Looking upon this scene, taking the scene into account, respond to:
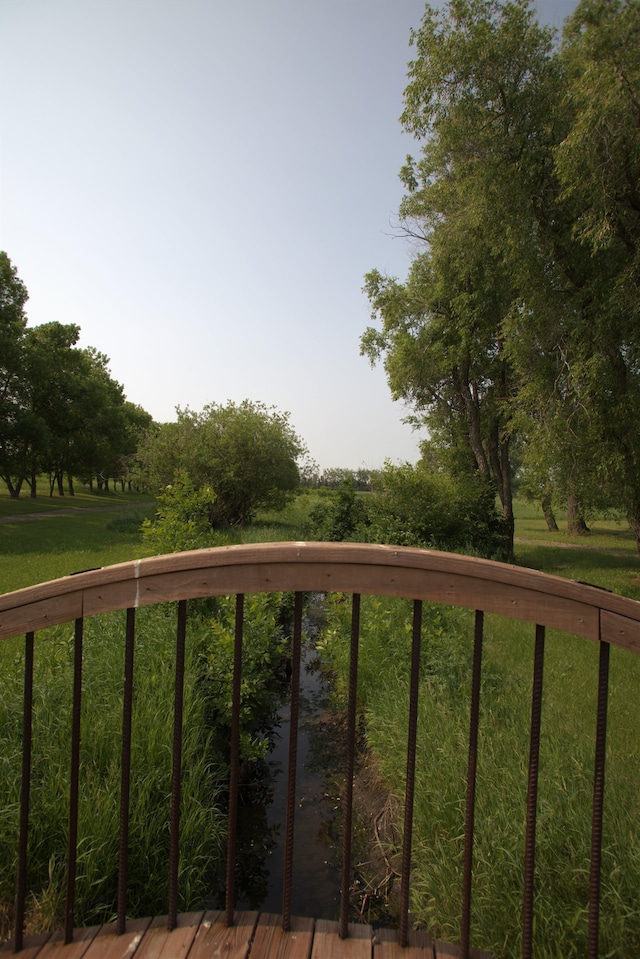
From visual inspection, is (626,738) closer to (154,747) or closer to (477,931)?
(477,931)

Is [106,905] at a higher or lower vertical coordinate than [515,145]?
lower

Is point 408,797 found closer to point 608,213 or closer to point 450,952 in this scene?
point 450,952

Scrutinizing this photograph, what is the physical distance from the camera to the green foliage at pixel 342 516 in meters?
15.2

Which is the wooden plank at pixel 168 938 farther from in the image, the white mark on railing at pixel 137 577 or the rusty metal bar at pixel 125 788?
the white mark on railing at pixel 137 577

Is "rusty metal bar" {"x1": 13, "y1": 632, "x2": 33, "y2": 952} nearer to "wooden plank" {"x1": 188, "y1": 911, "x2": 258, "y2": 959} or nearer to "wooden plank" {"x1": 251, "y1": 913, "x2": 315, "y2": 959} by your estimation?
"wooden plank" {"x1": 188, "y1": 911, "x2": 258, "y2": 959}

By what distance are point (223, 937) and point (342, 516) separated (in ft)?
46.0

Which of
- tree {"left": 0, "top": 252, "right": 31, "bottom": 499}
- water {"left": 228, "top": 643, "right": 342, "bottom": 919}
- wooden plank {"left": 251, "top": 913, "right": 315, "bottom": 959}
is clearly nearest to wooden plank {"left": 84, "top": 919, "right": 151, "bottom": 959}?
wooden plank {"left": 251, "top": 913, "right": 315, "bottom": 959}

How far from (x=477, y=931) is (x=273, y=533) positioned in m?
13.5

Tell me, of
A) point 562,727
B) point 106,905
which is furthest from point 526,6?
point 106,905

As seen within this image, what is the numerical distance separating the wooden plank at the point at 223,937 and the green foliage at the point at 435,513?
11554 mm

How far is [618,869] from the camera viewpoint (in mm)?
2199

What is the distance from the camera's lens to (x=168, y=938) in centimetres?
159

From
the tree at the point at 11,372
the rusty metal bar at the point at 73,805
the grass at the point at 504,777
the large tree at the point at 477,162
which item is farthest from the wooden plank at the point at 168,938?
the tree at the point at 11,372

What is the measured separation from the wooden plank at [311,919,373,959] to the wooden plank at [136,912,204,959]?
0.37 meters
